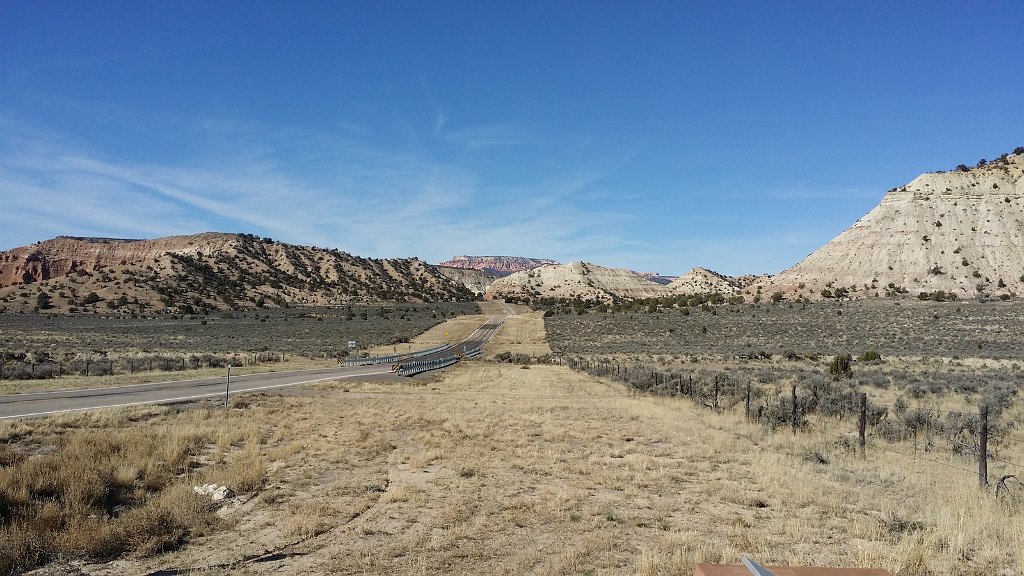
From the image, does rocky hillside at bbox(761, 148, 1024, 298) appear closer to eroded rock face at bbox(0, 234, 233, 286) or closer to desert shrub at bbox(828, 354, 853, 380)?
desert shrub at bbox(828, 354, 853, 380)

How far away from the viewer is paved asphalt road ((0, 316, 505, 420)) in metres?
19.1

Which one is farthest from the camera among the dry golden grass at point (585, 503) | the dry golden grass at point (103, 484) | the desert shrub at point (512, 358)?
the desert shrub at point (512, 358)

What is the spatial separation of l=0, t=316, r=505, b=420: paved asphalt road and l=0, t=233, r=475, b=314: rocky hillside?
279 ft

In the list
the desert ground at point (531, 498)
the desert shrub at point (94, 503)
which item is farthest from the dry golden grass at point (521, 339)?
the desert shrub at point (94, 503)

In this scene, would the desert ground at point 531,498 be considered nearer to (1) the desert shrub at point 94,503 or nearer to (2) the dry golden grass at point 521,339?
(1) the desert shrub at point 94,503

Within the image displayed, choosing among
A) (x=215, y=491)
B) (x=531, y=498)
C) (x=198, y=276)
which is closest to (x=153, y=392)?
(x=215, y=491)

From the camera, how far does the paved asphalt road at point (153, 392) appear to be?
62.5 feet

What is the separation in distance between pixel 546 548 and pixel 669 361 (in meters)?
36.5

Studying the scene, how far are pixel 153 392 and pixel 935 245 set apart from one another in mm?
96090

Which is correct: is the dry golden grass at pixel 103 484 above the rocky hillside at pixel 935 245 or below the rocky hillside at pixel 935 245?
below

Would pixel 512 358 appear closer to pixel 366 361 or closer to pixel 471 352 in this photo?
pixel 471 352

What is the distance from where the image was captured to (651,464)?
13953mm

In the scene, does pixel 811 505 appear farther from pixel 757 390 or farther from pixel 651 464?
pixel 757 390

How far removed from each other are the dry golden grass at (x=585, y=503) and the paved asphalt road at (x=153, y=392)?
5.35m
